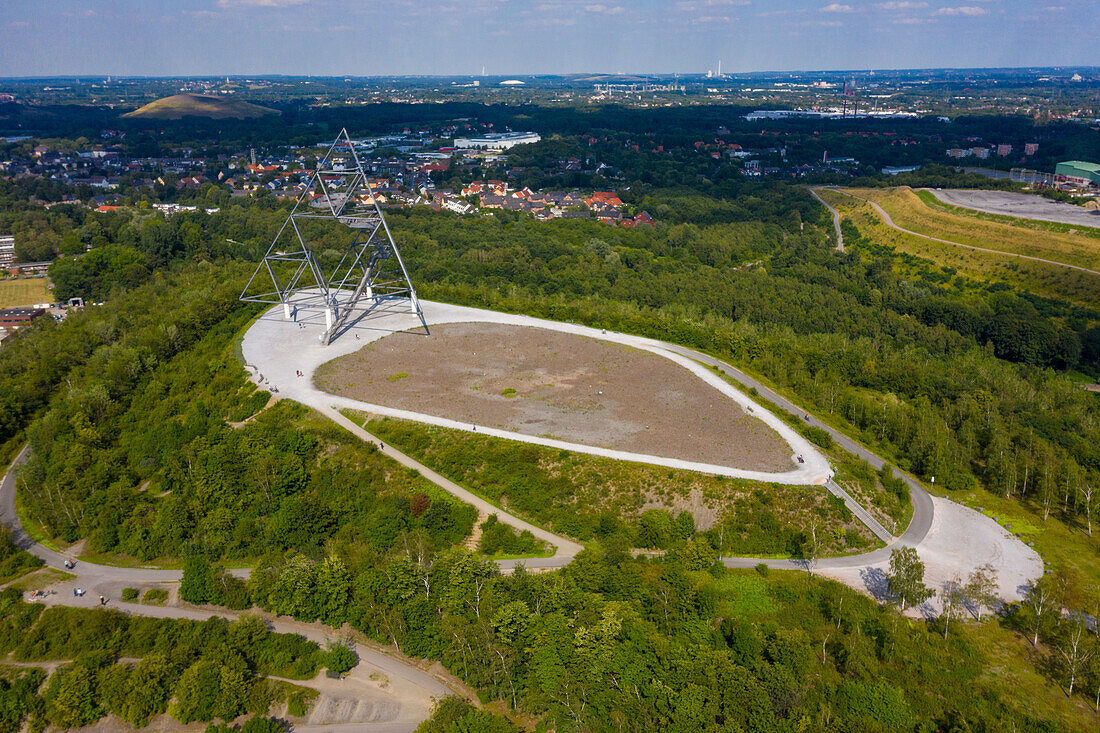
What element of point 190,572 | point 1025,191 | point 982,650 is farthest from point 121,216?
point 1025,191

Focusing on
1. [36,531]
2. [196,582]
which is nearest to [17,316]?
[36,531]

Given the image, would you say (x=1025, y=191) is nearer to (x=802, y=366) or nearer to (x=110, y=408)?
(x=802, y=366)

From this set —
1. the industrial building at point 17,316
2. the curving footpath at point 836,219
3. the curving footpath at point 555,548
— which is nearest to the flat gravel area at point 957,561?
the curving footpath at point 555,548

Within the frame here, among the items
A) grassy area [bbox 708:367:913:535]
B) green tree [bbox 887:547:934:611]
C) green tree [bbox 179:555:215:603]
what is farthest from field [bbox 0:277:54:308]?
green tree [bbox 887:547:934:611]

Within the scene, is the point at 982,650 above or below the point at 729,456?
below

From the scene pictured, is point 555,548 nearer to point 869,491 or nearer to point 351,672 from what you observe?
point 351,672

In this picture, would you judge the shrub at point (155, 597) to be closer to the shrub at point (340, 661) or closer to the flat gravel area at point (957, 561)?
the shrub at point (340, 661)
